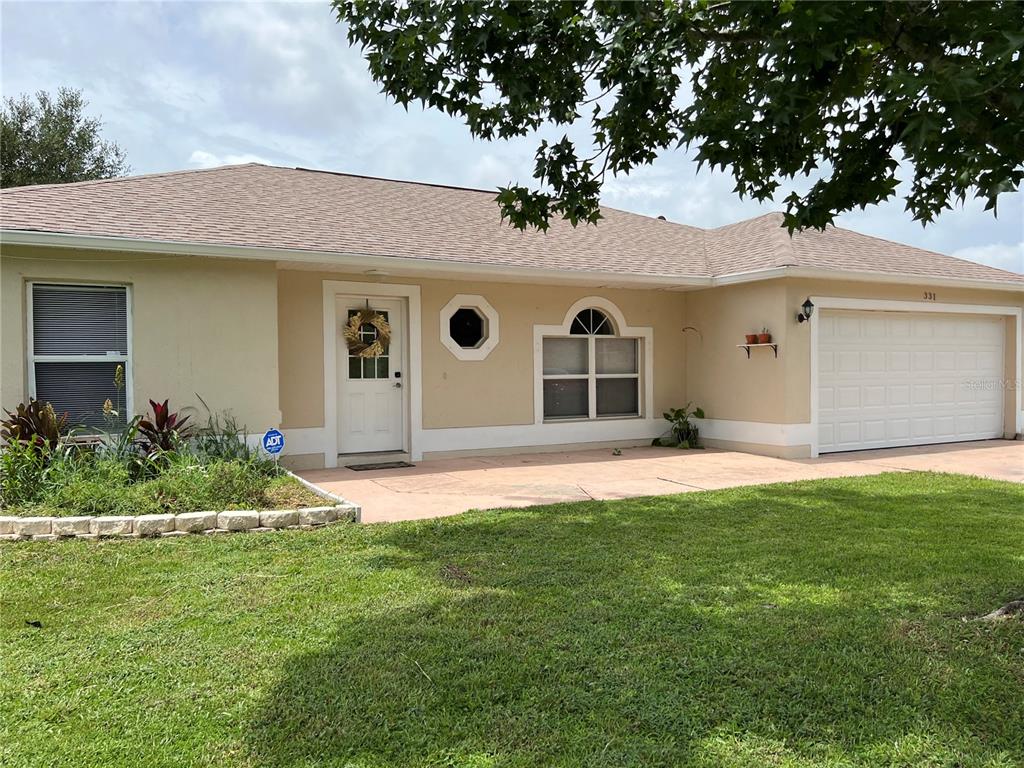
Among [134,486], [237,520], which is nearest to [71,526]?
[134,486]

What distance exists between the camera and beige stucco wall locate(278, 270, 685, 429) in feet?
30.7

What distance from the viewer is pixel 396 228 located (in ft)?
33.8

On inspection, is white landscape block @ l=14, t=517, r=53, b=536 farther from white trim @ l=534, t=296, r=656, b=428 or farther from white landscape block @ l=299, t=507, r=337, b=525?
white trim @ l=534, t=296, r=656, b=428

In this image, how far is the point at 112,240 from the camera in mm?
7418

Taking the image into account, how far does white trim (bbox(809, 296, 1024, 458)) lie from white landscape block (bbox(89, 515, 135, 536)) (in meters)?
9.12

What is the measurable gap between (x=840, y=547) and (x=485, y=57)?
442 cm

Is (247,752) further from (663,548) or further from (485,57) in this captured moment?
(485,57)

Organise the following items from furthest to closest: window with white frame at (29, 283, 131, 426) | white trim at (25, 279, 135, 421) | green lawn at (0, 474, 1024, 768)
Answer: window with white frame at (29, 283, 131, 426), white trim at (25, 279, 135, 421), green lawn at (0, 474, 1024, 768)

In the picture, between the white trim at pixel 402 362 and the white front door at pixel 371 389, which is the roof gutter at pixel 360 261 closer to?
the white trim at pixel 402 362

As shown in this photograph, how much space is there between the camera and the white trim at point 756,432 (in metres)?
10.4

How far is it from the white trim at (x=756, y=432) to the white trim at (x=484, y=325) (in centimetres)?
398

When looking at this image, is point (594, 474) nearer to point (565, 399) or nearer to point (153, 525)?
point (565, 399)

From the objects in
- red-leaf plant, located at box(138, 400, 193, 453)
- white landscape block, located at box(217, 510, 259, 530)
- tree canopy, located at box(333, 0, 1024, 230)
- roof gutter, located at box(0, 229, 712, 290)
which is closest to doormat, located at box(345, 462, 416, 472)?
red-leaf plant, located at box(138, 400, 193, 453)

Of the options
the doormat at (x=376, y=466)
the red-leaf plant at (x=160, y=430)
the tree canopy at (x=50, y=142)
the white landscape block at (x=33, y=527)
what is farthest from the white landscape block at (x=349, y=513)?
the tree canopy at (x=50, y=142)
